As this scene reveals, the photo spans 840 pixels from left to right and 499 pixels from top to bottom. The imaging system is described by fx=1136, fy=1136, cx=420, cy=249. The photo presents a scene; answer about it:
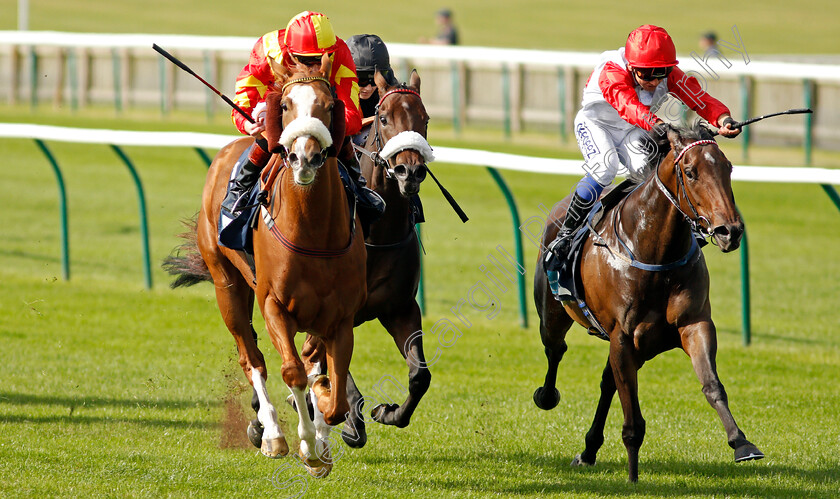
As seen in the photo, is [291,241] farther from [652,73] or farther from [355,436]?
[652,73]

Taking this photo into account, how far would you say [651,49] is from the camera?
17.0ft

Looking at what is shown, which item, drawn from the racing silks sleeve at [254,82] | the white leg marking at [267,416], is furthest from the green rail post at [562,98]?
the white leg marking at [267,416]

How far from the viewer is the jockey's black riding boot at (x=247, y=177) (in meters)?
5.11

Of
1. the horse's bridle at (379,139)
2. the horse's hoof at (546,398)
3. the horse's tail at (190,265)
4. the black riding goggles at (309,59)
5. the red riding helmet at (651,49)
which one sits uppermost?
the red riding helmet at (651,49)

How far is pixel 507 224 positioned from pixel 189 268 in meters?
7.84

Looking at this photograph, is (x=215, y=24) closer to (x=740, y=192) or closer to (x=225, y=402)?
(x=740, y=192)

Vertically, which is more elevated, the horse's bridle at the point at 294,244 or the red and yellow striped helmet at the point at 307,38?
the red and yellow striped helmet at the point at 307,38

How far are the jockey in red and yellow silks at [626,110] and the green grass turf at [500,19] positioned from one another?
94.1 ft

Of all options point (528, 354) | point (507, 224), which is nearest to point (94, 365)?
point (528, 354)

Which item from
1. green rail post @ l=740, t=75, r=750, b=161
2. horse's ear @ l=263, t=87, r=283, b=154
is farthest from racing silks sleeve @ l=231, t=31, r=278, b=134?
green rail post @ l=740, t=75, r=750, b=161

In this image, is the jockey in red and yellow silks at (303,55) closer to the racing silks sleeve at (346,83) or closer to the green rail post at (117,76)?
the racing silks sleeve at (346,83)

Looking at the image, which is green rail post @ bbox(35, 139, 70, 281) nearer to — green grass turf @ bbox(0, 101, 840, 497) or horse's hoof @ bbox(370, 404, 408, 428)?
green grass turf @ bbox(0, 101, 840, 497)

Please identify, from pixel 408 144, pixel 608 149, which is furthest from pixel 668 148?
pixel 408 144

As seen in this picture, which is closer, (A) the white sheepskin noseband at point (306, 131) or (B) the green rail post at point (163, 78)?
(A) the white sheepskin noseband at point (306, 131)
